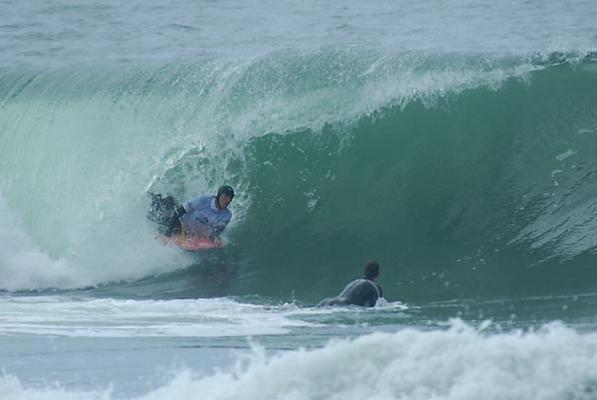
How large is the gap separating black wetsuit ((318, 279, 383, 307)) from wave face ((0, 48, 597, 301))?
1.34m

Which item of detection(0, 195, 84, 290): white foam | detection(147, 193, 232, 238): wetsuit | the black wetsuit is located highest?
detection(147, 193, 232, 238): wetsuit

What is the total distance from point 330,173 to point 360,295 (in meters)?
4.80

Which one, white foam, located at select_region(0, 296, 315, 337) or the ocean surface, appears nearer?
white foam, located at select_region(0, 296, 315, 337)

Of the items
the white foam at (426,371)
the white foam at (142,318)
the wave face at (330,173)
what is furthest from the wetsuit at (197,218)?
the white foam at (426,371)

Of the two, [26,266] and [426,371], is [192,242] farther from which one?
[426,371]

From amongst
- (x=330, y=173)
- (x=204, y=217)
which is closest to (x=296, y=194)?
(x=330, y=173)

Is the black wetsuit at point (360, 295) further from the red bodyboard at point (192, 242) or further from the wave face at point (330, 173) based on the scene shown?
→ the red bodyboard at point (192, 242)

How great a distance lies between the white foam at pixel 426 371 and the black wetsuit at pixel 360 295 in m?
4.86

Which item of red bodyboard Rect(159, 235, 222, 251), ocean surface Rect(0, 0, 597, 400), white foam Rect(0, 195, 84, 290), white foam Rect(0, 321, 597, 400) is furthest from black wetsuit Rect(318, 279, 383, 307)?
white foam Rect(0, 321, 597, 400)

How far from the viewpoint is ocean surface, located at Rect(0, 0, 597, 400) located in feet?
39.8

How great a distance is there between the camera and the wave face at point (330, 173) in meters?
15.6

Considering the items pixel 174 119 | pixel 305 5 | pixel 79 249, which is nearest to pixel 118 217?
pixel 79 249

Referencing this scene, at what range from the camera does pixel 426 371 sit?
7.73m

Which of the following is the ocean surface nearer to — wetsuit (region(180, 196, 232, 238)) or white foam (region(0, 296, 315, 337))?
white foam (region(0, 296, 315, 337))
